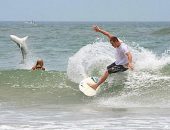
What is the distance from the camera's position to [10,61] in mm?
23656

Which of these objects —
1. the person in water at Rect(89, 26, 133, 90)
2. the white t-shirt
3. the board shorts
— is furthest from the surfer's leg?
the white t-shirt

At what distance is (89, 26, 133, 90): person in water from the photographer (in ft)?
36.5

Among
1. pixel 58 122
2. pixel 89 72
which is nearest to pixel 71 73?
pixel 89 72

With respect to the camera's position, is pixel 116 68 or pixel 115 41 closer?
pixel 115 41

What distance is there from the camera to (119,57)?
11.4 m

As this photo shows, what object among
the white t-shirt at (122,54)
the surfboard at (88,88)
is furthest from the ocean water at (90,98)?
the white t-shirt at (122,54)

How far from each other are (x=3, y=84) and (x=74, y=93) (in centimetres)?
255

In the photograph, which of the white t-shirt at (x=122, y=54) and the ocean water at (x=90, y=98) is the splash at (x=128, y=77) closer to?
the ocean water at (x=90, y=98)

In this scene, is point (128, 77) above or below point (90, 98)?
above


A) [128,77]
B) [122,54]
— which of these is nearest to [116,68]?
A: [122,54]

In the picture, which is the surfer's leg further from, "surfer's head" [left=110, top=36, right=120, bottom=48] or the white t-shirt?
"surfer's head" [left=110, top=36, right=120, bottom=48]

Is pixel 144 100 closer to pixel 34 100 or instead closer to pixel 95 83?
pixel 95 83

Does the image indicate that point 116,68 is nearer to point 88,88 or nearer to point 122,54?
point 122,54

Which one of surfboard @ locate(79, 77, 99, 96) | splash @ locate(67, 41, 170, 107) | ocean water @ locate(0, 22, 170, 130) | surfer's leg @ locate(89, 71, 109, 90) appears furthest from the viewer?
surfboard @ locate(79, 77, 99, 96)
